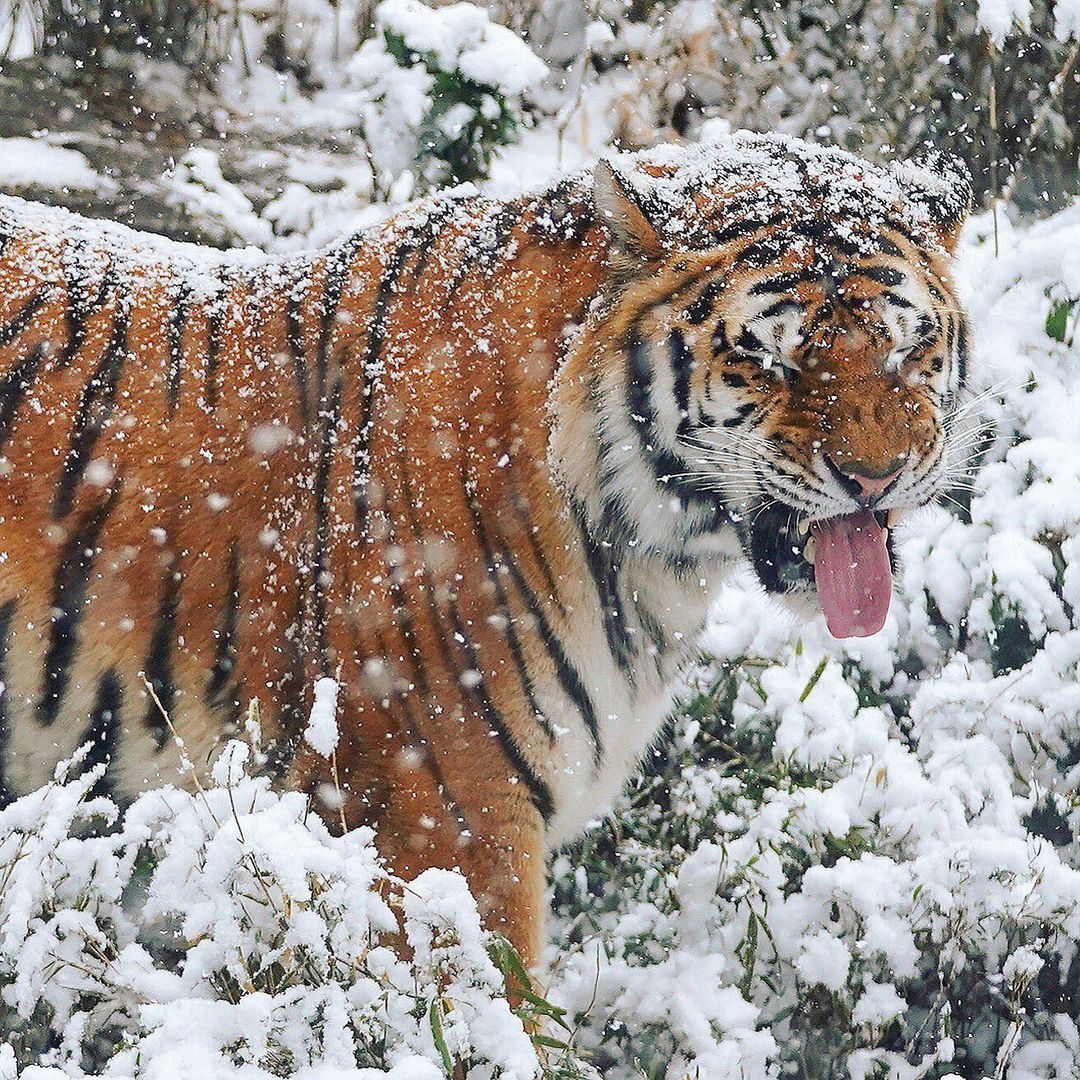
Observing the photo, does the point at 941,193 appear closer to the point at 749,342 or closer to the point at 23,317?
the point at 749,342

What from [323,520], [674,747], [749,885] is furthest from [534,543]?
[674,747]

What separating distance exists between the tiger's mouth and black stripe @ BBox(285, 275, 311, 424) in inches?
26.9

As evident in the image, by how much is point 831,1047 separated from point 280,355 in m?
1.39

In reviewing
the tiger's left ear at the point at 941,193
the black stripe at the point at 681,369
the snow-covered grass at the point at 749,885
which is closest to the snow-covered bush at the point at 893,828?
the snow-covered grass at the point at 749,885

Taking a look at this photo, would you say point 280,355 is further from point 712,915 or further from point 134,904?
point 712,915

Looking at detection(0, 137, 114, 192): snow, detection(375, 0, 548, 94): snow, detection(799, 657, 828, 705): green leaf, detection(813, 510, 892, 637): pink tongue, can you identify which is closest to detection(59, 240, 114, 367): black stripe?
detection(813, 510, 892, 637): pink tongue

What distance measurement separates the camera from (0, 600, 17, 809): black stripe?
215cm

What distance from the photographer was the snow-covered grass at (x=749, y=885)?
1612mm

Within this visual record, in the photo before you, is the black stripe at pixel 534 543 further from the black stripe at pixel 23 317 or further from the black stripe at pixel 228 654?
the black stripe at pixel 23 317

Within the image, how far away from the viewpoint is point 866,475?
6.34ft

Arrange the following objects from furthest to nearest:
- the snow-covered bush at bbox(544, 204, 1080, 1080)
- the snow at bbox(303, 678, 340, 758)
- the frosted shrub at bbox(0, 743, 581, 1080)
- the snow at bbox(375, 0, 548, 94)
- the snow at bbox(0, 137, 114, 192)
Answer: the snow at bbox(0, 137, 114, 192)
the snow at bbox(375, 0, 548, 94)
the snow-covered bush at bbox(544, 204, 1080, 1080)
the snow at bbox(303, 678, 340, 758)
the frosted shrub at bbox(0, 743, 581, 1080)

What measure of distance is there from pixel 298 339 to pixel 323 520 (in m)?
0.30

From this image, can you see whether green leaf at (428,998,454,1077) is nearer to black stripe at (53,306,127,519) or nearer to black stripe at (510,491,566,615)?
black stripe at (510,491,566,615)

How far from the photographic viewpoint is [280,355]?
2.22 meters
